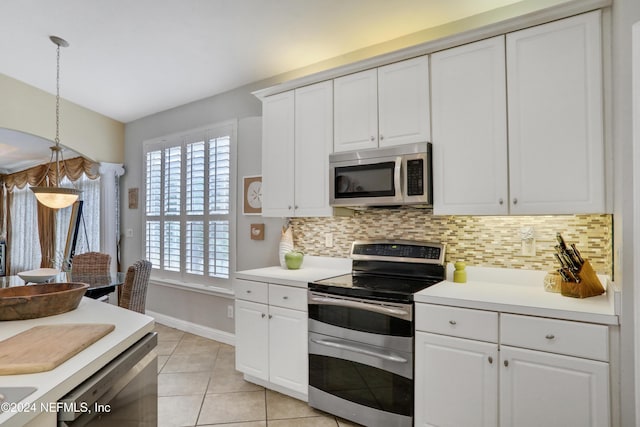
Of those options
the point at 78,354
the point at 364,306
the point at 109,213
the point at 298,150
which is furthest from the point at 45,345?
the point at 109,213

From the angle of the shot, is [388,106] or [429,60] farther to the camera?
[388,106]

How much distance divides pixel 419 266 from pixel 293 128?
1.51 metres

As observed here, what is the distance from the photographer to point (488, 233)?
238 centimetres

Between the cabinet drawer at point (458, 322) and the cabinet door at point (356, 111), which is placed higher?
the cabinet door at point (356, 111)

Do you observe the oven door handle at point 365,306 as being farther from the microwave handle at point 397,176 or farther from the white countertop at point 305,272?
the microwave handle at point 397,176

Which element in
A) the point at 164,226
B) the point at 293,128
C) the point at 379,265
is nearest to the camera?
the point at 379,265

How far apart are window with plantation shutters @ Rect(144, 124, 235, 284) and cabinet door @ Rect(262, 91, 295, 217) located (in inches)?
33.0

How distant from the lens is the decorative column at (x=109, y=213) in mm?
4934

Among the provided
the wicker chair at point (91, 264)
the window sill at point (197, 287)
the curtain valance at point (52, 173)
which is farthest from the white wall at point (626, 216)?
the curtain valance at point (52, 173)

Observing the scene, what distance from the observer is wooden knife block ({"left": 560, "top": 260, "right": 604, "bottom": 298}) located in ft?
6.13

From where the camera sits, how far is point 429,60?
2.35m

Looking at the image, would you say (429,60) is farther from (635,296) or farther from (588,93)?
(635,296)

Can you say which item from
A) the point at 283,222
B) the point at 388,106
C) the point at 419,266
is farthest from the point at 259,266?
the point at 388,106

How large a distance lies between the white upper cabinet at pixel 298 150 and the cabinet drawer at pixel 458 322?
1.10 m
